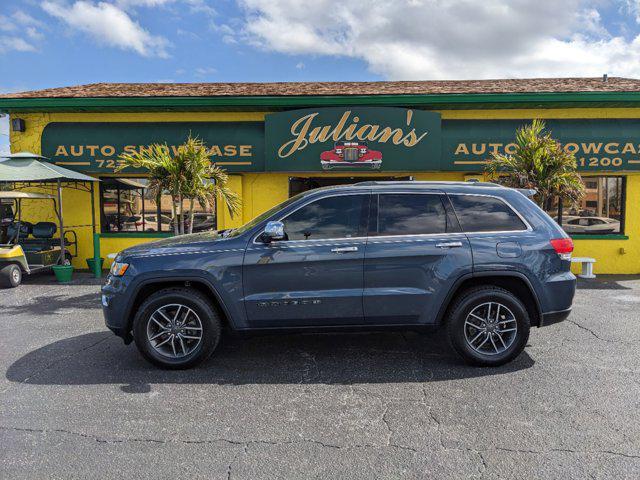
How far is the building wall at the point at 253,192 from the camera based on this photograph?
34.8 ft

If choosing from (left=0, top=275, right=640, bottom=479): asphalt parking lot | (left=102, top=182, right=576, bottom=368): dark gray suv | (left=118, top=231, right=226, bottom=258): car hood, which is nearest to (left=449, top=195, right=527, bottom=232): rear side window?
(left=102, top=182, right=576, bottom=368): dark gray suv

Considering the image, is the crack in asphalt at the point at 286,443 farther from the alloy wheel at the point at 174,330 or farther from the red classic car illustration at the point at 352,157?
the red classic car illustration at the point at 352,157

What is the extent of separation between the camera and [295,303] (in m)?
4.43

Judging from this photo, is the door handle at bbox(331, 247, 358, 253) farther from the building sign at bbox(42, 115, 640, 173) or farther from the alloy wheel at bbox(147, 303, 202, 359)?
the building sign at bbox(42, 115, 640, 173)

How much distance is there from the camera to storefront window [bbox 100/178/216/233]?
11305 mm

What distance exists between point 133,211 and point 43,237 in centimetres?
210

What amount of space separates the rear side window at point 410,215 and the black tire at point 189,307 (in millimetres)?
1941

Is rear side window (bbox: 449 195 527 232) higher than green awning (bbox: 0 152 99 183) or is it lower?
lower

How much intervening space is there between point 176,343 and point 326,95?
7824mm

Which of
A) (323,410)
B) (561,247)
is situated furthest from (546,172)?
(323,410)

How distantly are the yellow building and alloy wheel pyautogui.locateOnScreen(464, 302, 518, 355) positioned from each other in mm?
6579

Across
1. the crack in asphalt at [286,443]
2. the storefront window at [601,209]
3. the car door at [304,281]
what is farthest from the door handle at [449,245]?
the storefront window at [601,209]

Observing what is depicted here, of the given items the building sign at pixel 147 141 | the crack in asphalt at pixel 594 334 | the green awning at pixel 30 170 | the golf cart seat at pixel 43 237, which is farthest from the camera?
the building sign at pixel 147 141

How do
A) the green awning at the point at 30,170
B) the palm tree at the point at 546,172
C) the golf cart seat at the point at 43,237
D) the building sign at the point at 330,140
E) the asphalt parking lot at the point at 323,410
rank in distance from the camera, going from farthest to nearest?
the building sign at the point at 330,140, the golf cart seat at the point at 43,237, the green awning at the point at 30,170, the palm tree at the point at 546,172, the asphalt parking lot at the point at 323,410
